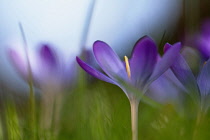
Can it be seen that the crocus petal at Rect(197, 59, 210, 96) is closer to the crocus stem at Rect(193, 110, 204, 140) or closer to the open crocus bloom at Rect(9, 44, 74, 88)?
the crocus stem at Rect(193, 110, 204, 140)

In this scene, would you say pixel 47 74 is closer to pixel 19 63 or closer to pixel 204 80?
pixel 19 63

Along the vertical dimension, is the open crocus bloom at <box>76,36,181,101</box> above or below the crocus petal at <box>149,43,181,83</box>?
below

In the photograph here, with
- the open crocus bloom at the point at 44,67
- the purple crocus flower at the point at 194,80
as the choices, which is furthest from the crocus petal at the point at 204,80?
the open crocus bloom at the point at 44,67

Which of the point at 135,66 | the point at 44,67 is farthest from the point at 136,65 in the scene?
the point at 44,67

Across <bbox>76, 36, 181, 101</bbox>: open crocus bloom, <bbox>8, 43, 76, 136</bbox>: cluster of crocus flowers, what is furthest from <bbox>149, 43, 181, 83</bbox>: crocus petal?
<bbox>8, 43, 76, 136</bbox>: cluster of crocus flowers

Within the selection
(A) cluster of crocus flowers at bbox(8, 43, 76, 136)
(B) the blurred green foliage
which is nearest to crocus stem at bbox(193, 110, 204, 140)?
(B) the blurred green foliage

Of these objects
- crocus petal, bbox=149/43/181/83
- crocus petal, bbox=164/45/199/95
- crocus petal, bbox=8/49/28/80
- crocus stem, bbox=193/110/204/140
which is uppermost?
crocus petal, bbox=149/43/181/83

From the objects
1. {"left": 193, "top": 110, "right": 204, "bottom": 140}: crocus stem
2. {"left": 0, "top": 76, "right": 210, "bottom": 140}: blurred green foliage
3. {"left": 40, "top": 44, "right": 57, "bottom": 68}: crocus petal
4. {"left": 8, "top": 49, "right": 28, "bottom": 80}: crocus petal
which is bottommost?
{"left": 0, "top": 76, "right": 210, "bottom": 140}: blurred green foliage

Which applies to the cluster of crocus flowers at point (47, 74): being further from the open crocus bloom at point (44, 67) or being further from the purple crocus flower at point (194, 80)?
the purple crocus flower at point (194, 80)

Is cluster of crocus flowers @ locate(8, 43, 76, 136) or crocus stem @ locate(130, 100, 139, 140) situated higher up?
crocus stem @ locate(130, 100, 139, 140)

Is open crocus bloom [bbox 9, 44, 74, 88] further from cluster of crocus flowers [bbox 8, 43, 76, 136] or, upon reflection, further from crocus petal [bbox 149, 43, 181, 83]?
crocus petal [bbox 149, 43, 181, 83]
